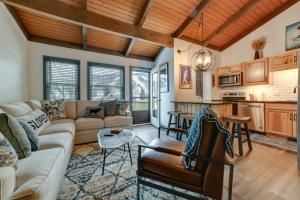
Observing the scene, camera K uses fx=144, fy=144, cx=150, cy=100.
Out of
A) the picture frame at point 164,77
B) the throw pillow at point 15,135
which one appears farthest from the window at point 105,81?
the throw pillow at point 15,135

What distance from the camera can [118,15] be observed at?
3.40m

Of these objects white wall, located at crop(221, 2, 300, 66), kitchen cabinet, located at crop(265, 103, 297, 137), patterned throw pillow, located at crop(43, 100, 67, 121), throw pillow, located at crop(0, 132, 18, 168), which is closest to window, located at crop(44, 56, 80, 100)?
patterned throw pillow, located at crop(43, 100, 67, 121)

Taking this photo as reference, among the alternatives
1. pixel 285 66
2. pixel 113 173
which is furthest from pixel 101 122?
pixel 285 66

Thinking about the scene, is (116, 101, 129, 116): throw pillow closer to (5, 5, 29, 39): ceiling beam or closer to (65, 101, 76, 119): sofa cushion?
(65, 101, 76, 119): sofa cushion

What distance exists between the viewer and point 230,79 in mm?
4746

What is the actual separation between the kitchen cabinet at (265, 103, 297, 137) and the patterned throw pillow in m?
5.21

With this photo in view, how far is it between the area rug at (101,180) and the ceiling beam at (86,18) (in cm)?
272

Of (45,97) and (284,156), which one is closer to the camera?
(284,156)

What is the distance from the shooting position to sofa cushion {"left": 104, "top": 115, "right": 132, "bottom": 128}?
354cm

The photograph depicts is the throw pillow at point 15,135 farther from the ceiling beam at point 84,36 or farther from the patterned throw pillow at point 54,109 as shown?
the ceiling beam at point 84,36

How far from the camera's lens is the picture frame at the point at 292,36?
143 inches

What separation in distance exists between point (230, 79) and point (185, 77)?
5.12ft

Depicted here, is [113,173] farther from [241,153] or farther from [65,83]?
[65,83]

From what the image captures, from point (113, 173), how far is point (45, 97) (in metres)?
3.27
